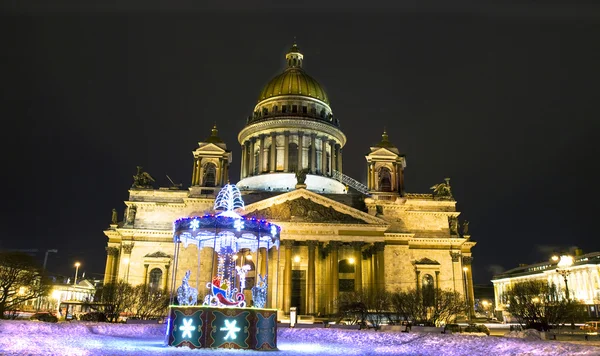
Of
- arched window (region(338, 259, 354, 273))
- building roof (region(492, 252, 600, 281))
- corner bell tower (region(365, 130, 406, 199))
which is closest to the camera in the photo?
arched window (region(338, 259, 354, 273))

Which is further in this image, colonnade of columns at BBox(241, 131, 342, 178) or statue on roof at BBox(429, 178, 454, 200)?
colonnade of columns at BBox(241, 131, 342, 178)

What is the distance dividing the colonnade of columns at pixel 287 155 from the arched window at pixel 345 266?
1218cm

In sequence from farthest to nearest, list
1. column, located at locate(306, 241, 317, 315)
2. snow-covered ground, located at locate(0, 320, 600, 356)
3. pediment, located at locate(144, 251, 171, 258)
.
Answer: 1. pediment, located at locate(144, 251, 171, 258)
2. column, located at locate(306, 241, 317, 315)
3. snow-covered ground, located at locate(0, 320, 600, 356)

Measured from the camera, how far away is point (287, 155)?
53156 mm

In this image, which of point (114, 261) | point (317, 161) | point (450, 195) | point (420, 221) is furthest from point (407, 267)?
point (114, 261)

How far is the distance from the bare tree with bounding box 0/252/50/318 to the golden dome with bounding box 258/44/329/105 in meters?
33.5

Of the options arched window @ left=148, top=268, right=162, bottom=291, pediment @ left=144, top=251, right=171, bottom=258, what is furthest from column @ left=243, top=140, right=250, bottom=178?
arched window @ left=148, top=268, right=162, bottom=291

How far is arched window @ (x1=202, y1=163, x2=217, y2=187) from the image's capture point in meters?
46.1

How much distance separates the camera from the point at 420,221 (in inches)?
1799

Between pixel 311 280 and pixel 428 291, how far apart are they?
937cm

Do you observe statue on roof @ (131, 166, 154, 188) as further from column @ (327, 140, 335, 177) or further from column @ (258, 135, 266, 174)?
column @ (327, 140, 335, 177)

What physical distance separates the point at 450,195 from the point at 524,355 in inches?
1389

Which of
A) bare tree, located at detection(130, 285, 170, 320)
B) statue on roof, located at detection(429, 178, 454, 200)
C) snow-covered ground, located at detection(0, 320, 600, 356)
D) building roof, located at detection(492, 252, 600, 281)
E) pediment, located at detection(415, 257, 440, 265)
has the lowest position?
snow-covered ground, located at detection(0, 320, 600, 356)

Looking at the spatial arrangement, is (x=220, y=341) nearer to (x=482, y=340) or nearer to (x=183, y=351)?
(x=183, y=351)
